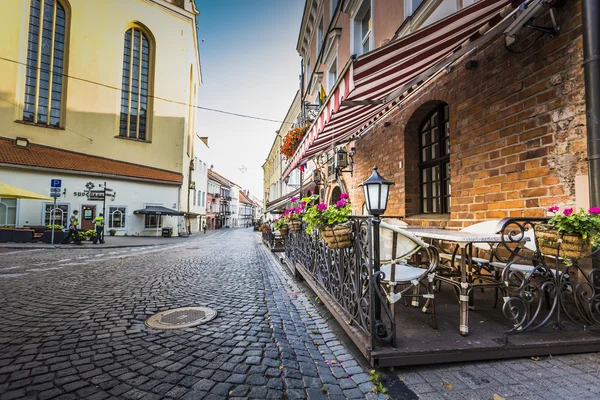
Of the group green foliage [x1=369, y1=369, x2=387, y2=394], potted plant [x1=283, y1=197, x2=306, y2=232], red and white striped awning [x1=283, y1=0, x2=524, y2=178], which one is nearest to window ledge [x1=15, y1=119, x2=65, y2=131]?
potted plant [x1=283, y1=197, x2=306, y2=232]

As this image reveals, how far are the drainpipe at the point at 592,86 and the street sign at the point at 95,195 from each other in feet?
67.9

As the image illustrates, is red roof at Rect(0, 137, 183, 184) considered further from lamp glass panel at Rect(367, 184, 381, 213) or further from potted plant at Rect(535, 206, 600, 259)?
potted plant at Rect(535, 206, 600, 259)

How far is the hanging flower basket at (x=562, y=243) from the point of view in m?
2.19

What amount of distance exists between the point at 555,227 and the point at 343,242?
164cm

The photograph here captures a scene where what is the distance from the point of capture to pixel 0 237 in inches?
555

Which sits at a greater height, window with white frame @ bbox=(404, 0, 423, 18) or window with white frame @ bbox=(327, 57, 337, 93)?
window with white frame @ bbox=(327, 57, 337, 93)

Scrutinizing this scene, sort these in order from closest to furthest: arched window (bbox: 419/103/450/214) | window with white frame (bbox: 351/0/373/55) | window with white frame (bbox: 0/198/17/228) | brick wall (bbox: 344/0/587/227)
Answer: brick wall (bbox: 344/0/587/227) < arched window (bbox: 419/103/450/214) < window with white frame (bbox: 351/0/373/55) < window with white frame (bbox: 0/198/17/228)

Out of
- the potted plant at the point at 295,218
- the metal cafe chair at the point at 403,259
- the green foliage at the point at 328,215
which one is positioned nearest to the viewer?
A: the metal cafe chair at the point at 403,259

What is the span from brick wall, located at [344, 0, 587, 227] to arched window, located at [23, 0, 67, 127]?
25513 mm

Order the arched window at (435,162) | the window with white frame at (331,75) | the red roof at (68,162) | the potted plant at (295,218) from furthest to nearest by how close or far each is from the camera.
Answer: the red roof at (68,162)
the window with white frame at (331,75)
the potted plant at (295,218)
the arched window at (435,162)

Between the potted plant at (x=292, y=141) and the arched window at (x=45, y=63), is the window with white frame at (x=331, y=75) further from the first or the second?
the arched window at (x=45, y=63)

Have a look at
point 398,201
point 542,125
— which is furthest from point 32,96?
point 542,125

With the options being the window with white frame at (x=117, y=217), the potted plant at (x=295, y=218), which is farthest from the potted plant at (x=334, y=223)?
the window with white frame at (x=117, y=217)

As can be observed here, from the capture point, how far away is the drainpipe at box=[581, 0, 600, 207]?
246cm
